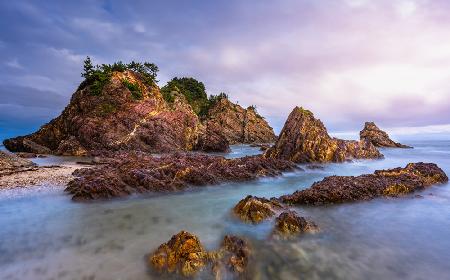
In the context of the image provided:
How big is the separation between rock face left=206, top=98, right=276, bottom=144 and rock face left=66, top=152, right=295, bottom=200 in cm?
6239

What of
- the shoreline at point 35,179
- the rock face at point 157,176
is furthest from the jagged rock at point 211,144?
the shoreline at point 35,179

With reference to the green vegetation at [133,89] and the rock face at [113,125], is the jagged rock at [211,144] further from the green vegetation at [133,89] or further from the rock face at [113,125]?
the green vegetation at [133,89]

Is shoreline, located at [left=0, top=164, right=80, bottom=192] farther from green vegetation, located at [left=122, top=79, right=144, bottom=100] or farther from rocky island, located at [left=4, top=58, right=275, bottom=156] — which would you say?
green vegetation, located at [left=122, top=79, right=144, bottom=100]

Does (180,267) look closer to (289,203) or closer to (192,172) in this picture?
(289,203)

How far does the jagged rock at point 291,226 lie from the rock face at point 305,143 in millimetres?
17232

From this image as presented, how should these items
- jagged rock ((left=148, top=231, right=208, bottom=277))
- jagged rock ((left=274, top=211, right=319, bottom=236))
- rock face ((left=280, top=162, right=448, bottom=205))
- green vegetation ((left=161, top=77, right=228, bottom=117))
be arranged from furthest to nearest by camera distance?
green vegetation ((left=161, top=77, right=228, bottom=117)), rock face ((left=280, top=162, right=448, bottom=205)), jagged rock ((left=274, top=211, right=319, bottom=236)), jagged rock ((left=148, top=231, right=208, bottom=277))

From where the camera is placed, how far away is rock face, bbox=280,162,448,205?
1098 cm

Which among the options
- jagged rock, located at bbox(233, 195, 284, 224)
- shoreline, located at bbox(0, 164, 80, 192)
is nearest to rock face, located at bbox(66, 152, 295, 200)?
shoreline, located at bbox(0, 164, 80, 192)

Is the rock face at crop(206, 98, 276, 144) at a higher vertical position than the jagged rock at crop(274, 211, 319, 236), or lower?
higher

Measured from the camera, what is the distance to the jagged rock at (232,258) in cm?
557

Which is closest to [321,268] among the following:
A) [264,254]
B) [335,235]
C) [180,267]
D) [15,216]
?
[264,254]

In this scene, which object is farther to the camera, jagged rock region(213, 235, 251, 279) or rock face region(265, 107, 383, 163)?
rock face region(265, 107, 383, 163)

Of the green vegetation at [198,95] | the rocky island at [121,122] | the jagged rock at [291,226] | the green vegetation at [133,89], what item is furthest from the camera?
the green vegetation at [198,95]

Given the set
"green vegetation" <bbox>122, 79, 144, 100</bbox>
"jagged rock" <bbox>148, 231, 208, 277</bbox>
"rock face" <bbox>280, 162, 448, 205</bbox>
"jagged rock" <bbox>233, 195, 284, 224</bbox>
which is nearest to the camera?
"jagged rock" <bbox>148, 231, 208, 277</bbox>
